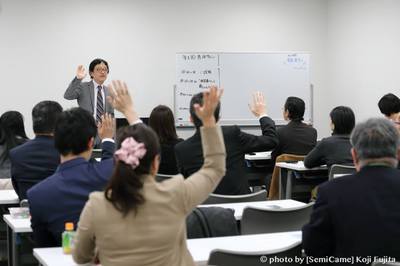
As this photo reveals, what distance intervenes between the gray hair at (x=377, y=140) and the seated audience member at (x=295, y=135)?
3.57 metres

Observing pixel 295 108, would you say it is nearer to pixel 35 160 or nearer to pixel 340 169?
pixel 340 169

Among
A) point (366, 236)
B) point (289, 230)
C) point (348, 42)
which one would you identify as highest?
point (348, 42)

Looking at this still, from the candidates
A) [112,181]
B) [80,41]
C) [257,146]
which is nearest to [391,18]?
[80,41]

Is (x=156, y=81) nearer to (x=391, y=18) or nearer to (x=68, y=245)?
(x=391, y=18)

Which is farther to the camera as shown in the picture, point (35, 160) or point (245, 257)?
point (35, 160)

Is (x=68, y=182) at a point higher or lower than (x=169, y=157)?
higher

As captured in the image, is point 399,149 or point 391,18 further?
point 391,18

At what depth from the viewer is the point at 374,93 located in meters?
8.45

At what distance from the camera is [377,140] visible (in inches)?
88.7

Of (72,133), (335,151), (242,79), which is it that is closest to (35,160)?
(72,133)

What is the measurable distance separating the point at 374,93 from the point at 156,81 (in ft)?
10.5

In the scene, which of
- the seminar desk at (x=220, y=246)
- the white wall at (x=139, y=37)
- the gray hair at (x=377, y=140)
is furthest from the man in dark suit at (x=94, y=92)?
the gray hair at (x=377, y=140)

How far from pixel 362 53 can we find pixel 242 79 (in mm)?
1838

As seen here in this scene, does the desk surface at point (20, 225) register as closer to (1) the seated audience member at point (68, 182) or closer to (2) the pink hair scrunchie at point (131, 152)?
(1) the seated audience member at point (68, 182)
